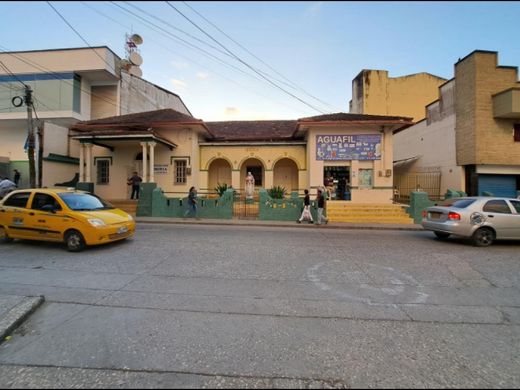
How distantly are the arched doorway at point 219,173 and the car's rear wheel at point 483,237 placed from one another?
47.2 ft

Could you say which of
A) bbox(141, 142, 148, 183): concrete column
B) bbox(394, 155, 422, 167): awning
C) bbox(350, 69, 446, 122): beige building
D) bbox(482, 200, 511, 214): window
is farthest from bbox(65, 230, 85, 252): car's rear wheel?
bbox(350, 69, 446, 122): beige building

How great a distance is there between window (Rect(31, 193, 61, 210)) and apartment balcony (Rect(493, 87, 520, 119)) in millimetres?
19826

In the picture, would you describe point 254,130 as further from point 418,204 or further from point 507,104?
point 507,104

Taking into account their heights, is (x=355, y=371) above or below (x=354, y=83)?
below

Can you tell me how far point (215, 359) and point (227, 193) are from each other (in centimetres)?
1096

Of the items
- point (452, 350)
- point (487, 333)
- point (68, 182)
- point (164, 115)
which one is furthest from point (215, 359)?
point (68, 182)

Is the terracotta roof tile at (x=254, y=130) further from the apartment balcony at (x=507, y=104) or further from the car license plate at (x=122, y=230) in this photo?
the car license plate at (x=122, y=230)

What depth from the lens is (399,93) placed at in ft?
78.2

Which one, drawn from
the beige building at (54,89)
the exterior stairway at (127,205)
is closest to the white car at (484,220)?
the exterior stairway at (127,205)

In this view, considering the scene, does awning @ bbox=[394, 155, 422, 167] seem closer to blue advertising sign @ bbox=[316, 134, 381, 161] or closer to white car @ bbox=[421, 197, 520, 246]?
blue advertising sign @ bbox=[316, 134, 381, 161]

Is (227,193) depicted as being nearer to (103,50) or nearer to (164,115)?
(164,115)

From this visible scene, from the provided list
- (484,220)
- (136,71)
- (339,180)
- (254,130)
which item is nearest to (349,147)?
(339,180)

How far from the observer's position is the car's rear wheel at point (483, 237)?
7.46 meters

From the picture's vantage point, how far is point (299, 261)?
581 cm
